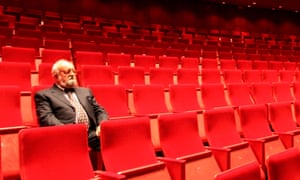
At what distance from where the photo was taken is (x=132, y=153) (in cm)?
51

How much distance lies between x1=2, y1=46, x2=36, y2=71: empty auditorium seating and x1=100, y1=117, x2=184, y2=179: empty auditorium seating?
0.50 m

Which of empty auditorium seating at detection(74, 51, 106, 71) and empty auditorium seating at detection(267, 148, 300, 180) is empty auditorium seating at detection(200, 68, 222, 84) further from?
empty auditorium seating at detection(267, 148, 300, 180)

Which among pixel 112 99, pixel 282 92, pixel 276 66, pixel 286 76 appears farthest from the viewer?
pixel 276 66

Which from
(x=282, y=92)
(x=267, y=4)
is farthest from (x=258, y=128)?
(x=267, y=4)

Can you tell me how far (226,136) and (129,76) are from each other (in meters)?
0.35

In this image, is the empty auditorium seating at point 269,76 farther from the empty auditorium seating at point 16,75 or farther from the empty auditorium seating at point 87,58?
the empty auditorium seating at point 16,75

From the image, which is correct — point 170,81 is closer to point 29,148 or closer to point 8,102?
point 8,102

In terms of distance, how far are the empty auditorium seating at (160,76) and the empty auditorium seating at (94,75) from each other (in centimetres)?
→ 14

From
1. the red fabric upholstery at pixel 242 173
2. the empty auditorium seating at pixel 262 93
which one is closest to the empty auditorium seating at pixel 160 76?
the empty auditorium seating at pixel 262 93

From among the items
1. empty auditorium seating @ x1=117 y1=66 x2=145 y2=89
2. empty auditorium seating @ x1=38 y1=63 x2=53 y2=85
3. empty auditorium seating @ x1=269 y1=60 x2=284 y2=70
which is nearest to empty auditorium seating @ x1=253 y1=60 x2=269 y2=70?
empty auditorium seating @ x1=269 y1=60 x2=284 y2=70

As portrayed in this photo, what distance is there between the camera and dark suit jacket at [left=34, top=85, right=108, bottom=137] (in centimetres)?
58

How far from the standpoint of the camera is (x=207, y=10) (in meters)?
3.25

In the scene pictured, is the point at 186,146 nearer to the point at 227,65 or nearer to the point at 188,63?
the point at 188,63

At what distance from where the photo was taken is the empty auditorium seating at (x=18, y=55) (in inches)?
36.0
